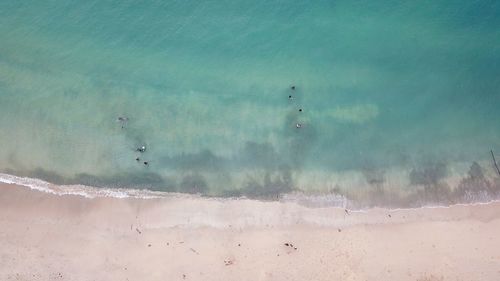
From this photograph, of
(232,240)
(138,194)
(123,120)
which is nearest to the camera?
(232,240)

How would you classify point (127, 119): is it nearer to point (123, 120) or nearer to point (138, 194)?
point (123, 120)

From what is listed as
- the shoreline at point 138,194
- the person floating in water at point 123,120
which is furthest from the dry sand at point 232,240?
the person floating in water at point 123,120

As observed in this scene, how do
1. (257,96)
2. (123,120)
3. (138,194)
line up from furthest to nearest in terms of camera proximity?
(257,96)
(123,120)
(138,194)

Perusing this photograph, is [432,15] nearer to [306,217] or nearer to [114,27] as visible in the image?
[306,217]

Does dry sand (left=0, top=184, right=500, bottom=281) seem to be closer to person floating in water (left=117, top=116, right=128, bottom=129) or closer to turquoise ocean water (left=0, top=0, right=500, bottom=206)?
turquoise ocean water (left=0, top=0, right=500, bottom=206)

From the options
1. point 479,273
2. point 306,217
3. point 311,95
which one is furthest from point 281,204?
point 479,273

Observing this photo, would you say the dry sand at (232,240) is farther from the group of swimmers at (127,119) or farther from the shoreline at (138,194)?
the group of swimmers at (127,119)

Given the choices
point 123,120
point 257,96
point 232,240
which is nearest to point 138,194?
point 123,120
